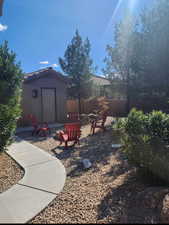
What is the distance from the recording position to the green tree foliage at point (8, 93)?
172 inches

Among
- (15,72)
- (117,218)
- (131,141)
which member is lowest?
(117,218)

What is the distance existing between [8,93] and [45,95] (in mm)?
7866

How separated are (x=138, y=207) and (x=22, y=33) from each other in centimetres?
1092

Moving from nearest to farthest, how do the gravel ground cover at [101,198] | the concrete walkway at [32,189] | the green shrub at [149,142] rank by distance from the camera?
the gravel ground cover at [101,198] → the concrete walkway at [32,189] → the green shrub at [149,142]

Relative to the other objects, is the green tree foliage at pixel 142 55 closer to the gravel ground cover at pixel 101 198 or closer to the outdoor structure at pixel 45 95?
the outdoor structure at pixel 45 95

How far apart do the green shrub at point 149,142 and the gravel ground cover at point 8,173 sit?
8.95 feet

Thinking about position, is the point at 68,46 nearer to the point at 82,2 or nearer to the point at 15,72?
the point at 82,2

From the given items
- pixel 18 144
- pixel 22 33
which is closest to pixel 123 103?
pixel 22 33

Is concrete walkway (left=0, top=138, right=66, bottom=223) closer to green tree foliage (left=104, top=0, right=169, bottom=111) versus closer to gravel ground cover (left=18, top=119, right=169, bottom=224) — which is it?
gravel ground cover (left=18, top=119, right=169, bottom=224)

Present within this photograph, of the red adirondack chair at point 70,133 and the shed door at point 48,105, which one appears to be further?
the shed door at point 48,105

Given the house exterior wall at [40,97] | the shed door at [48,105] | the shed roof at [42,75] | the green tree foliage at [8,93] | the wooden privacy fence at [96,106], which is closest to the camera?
the green tree foliage at [8,93]

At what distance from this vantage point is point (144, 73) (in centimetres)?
1095

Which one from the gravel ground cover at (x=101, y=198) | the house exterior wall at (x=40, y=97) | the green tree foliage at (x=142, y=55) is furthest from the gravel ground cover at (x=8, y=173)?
the green tree foliage at (x=142, y=55)

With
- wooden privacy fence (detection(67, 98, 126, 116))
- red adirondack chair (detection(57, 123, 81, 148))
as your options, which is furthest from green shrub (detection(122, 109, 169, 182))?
wooden privacy fence (detection(67, 98, 126, 116))
